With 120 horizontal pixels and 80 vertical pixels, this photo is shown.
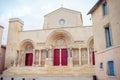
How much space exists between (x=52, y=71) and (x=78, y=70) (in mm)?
3359

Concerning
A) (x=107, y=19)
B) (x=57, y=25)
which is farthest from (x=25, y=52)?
(x=107, y=19)

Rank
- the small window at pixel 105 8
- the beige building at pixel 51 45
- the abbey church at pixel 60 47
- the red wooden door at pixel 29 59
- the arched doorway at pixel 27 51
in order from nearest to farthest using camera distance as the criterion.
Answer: the small window at pixel 105 8, the abbey church at pixel 60 47, the beige building at pixel 51 45, the arched doorway at pixel 27 51, the red wooden door at pixel 29 59

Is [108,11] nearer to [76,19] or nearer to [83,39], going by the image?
[83,39]

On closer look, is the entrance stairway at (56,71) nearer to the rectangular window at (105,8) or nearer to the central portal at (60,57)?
the central portal at (60,57)

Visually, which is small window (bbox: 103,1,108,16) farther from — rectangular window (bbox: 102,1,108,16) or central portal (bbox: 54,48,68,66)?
central portal (bbox: 54,48,68,66)

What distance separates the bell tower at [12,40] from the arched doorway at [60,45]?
600 cm

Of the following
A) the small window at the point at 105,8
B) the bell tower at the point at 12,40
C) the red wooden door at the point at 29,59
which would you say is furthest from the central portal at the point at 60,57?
the small window at the point at 105,8

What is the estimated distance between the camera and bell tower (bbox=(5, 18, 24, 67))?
77.7 feet

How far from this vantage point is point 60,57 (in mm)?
22812

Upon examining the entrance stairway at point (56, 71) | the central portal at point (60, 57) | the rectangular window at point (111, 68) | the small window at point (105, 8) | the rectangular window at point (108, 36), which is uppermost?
the small window at point (105, 8)

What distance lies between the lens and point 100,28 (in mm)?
13227

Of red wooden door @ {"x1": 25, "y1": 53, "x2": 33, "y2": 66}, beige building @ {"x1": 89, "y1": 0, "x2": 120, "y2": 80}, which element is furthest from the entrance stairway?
red wooden door @ {"x1": 25, "y1": 53, "x2": 33, "y2": 66}

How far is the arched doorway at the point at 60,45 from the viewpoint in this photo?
22.6 m

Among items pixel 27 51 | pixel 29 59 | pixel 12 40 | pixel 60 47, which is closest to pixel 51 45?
pixel 60 47
